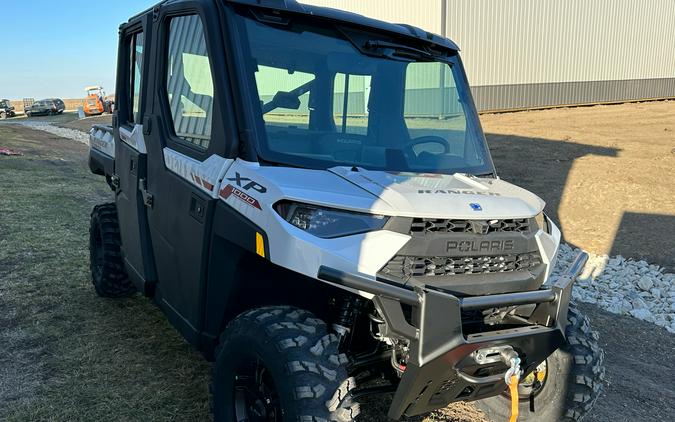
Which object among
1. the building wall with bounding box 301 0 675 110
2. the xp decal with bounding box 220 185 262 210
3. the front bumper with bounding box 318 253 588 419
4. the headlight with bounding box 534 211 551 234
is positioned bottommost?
the front bumper with bounding box 318 253 588 419

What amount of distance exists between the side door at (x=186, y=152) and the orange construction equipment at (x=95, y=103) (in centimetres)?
4650

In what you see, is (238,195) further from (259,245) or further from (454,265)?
(454,265)

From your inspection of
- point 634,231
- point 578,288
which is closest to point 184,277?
point 578,288

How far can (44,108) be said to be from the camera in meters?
49.1

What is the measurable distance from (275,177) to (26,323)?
3386mm

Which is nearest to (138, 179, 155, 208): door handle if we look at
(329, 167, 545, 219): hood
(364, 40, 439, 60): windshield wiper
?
(329, 167, 545, 219): hood

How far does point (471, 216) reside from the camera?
249 cm

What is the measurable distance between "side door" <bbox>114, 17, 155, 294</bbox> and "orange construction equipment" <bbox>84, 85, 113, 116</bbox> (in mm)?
45277

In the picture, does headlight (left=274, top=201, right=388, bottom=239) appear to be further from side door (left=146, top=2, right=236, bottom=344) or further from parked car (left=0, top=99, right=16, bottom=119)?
parked car (left=0, top=99, right=16, bottom=119)

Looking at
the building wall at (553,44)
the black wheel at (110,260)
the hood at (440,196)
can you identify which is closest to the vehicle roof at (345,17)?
the hood at (440,196)

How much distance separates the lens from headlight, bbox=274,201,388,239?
8.00ft

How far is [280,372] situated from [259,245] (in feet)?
1.88

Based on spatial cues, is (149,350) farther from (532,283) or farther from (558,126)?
(558,126)

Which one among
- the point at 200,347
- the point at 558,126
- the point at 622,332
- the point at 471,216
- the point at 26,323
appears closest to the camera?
the point at 471,216
